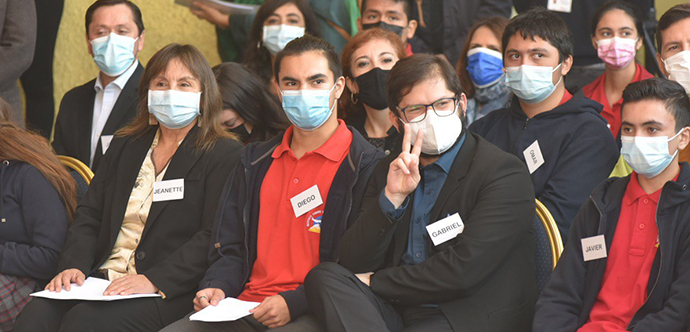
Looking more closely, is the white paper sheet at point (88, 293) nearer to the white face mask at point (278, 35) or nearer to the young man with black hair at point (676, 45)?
the white face mask at point (278, 35)

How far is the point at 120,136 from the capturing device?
13.2 ft

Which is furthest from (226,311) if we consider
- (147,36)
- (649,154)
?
(147,36)

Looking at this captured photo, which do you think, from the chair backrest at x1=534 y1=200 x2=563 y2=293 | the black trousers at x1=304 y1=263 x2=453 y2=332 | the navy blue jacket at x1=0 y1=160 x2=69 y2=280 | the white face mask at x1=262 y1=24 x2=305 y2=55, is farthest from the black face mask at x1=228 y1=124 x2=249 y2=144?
the chair backrest at x1=534 y1=200 x2=563 y2=293

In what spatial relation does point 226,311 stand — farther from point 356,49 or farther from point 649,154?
point 356,49

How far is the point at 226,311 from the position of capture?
3.12 meters

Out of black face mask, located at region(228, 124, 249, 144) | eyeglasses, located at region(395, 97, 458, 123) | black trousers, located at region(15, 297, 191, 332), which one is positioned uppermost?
eyeglasses, located at region(395, 97, 458, 123)

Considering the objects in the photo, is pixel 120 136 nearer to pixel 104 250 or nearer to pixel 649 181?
pixel 104 250

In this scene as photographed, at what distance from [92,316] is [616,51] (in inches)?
121

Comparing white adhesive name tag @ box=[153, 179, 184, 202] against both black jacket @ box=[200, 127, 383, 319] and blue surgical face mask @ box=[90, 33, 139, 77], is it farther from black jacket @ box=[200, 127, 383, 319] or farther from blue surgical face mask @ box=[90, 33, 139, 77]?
blue surgical face mask @ box=[90, 33, 139, 77]

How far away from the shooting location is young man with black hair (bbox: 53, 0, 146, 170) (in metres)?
4.83

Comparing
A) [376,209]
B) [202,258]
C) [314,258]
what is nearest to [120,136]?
[202,258]

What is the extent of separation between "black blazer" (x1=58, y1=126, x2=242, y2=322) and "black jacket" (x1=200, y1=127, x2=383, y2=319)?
4.7 inches

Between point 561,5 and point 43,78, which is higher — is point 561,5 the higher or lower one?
the higher one

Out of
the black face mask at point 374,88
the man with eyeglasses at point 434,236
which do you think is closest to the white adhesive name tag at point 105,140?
the black face mask at point 374,88
